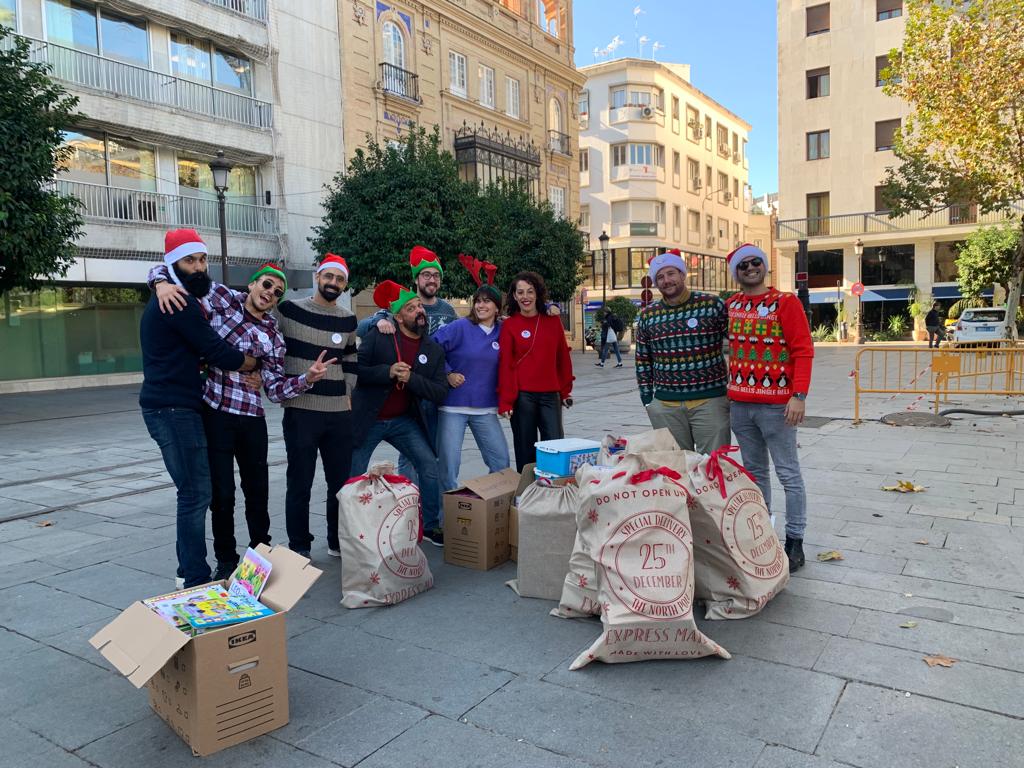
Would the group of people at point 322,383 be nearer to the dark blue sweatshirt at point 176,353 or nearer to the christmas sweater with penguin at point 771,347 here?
the dark blue sweatshirt at point 176,353

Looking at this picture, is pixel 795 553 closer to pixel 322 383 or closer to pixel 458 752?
pixel 458 752

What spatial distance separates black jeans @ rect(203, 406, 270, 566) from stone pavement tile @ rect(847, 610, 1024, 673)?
3.25 meters

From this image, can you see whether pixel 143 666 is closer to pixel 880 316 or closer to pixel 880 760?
pixel 880 760

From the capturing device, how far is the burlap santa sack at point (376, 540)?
12.9 feet

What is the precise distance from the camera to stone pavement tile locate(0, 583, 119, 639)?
3871 mm

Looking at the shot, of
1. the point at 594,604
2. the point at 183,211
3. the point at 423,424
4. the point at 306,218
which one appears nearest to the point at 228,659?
the point at 594,604

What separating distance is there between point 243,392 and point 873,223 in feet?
133

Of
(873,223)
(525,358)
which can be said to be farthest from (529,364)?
(873,223)

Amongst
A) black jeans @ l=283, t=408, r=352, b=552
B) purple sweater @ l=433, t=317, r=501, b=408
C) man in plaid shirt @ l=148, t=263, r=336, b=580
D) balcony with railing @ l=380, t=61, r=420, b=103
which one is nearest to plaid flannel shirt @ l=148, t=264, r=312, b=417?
man in plaid shirt @ l=148, t=263, r=336, b=580

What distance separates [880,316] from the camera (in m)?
39.5

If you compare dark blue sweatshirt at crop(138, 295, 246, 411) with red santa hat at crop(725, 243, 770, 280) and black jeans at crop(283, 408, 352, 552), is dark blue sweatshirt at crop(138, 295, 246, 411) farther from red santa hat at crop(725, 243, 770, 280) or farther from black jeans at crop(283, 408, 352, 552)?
red santa hat at crop(725, 243, 770, 280)

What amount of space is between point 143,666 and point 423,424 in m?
2.74

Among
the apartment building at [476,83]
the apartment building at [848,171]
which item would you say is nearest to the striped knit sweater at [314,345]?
the apartment building at [476,83]

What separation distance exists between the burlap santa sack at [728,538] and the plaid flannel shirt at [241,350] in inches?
89.9
